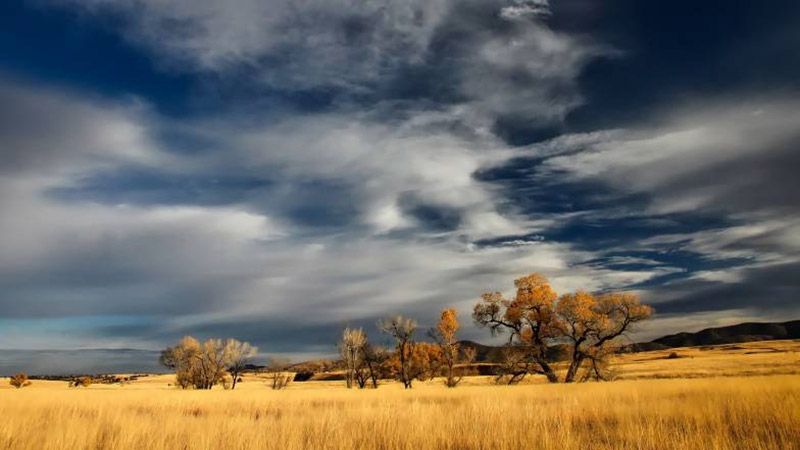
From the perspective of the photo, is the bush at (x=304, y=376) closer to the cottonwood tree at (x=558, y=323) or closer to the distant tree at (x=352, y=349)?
the distant tree at (x=352, y=349)

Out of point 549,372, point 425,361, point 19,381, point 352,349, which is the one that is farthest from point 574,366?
point 19,381

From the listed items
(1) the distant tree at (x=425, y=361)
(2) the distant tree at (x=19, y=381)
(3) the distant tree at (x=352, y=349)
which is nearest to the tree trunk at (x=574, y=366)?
(3) the distant tree at (x=352, y=349)

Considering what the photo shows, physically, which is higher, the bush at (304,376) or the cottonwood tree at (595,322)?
the cottonwood tree at (595,322)

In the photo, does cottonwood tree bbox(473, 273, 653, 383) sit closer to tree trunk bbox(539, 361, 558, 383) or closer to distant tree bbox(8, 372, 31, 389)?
tree trunk bbox(539, 361, 558, 383)

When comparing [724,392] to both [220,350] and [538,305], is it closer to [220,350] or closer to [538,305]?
[538,305]

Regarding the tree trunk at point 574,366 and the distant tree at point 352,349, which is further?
the distant tree at point 352,349

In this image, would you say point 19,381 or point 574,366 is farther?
point 19,381

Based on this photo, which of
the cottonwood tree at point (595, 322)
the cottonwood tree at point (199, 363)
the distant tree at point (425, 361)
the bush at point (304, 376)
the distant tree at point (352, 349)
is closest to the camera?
the cottonwood tree at point (595, 322)

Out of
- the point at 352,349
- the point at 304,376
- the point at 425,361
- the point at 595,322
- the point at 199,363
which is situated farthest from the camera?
the point at 304,376

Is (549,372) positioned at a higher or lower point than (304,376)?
higher

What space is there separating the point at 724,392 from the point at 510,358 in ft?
75.6

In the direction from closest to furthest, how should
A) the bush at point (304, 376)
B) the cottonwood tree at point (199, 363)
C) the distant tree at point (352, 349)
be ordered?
the distant tree at point (352, 349)
the cottonwood tree at point (199, 363)
the bush at point (304, 376)

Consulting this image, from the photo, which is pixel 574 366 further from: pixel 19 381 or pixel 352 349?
pixel 19 381

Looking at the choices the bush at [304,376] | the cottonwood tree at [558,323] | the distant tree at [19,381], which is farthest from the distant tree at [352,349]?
the bush at [304,376]
